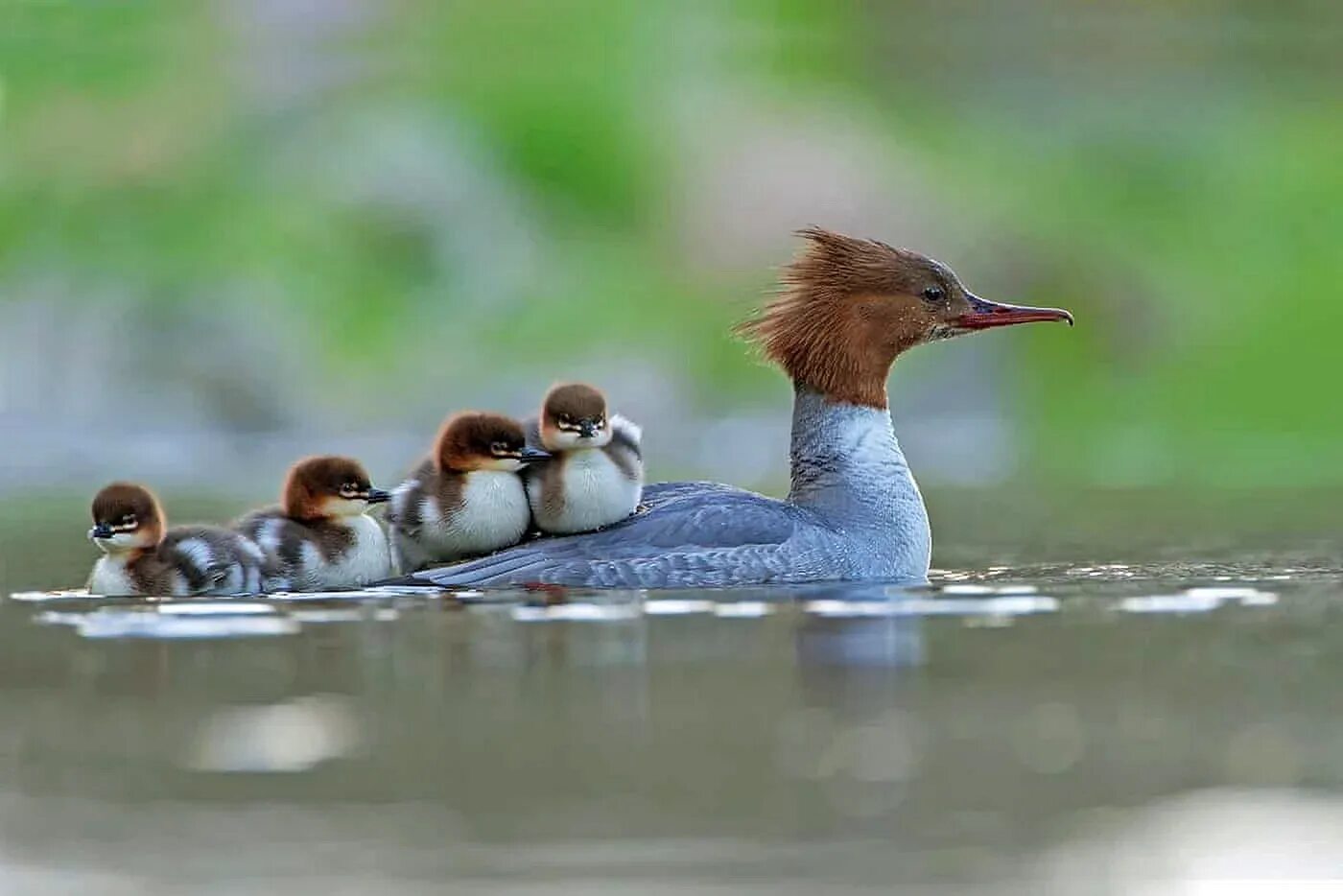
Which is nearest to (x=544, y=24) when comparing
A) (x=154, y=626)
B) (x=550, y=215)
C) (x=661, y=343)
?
(x=550, y=215)

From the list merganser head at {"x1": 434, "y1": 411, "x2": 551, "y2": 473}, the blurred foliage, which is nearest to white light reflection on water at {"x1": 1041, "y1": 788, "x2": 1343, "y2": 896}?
merganser head at {"x1": 434, "y1": 411, "x2": 551, "y2": 473}

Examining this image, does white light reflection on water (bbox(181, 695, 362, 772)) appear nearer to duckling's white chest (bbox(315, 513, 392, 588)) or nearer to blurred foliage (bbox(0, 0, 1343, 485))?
duckling's white chest (bbox(315, 513, 392, 588))

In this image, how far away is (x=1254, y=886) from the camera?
14.4ft

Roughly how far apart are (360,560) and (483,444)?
0.57m

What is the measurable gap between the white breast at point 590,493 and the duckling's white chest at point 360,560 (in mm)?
560

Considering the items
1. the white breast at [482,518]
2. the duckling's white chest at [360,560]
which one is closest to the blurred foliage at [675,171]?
the white breast at [482,518]

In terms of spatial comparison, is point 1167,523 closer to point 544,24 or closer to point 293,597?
point 293,597

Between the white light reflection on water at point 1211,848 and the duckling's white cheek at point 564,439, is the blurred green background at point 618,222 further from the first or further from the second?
the white light reflection on water at point 1211,848

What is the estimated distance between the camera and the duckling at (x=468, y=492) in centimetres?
823

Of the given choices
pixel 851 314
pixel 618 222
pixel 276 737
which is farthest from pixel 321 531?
pixel 618 222

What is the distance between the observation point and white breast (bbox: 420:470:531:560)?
27.1 ft

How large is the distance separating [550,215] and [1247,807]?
56.8ft

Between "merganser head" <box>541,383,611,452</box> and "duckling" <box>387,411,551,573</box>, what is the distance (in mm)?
118

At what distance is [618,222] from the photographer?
21.9 m
